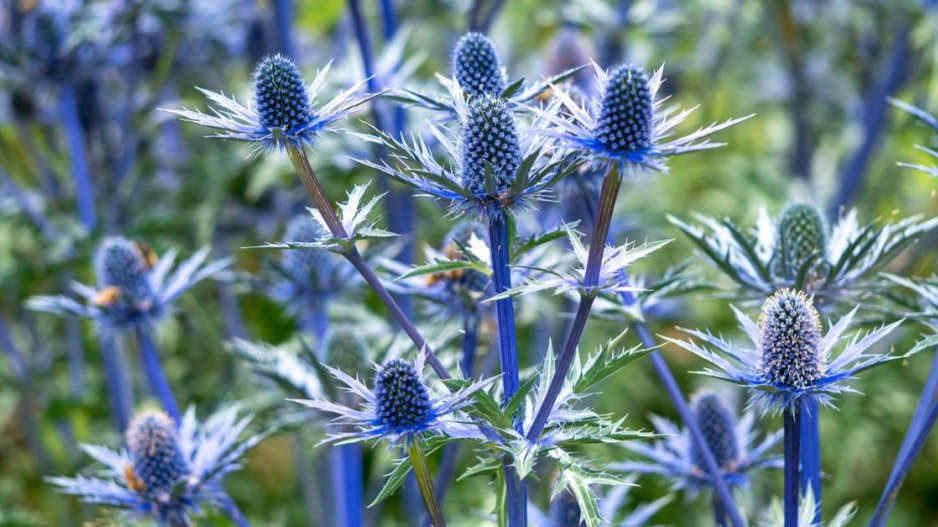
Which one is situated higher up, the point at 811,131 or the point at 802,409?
the point at 811,131

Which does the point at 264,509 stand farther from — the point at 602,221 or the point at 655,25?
the point at 602,221

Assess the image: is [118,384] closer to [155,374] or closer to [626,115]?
[155,374]

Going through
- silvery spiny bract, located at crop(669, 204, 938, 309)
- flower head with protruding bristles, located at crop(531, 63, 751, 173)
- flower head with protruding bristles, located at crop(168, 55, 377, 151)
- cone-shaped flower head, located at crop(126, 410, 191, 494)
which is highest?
flower head with protruding bristles, located at crop(168, 55, 377, 151)

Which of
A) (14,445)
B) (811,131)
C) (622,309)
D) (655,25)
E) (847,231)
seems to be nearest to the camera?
(622,309)

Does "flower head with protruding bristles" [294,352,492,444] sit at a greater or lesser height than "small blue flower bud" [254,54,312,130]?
lesser

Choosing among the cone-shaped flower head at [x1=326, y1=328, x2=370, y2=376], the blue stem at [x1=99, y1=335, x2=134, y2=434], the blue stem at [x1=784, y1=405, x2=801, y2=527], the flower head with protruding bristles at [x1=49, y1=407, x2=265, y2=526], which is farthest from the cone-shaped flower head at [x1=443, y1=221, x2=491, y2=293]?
the blue stem at [x1=99, y1=335, x2=134, y2=434]

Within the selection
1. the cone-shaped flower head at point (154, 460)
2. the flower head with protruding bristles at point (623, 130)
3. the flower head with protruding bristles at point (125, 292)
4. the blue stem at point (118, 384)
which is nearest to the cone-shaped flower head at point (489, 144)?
the flower head with protruding bristles at point (623, 130)

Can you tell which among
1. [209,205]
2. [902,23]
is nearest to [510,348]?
[209,205]

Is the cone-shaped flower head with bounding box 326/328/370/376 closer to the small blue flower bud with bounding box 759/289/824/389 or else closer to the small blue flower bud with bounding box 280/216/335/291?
the small blue flower bud with bounding box 280/216/335/291
